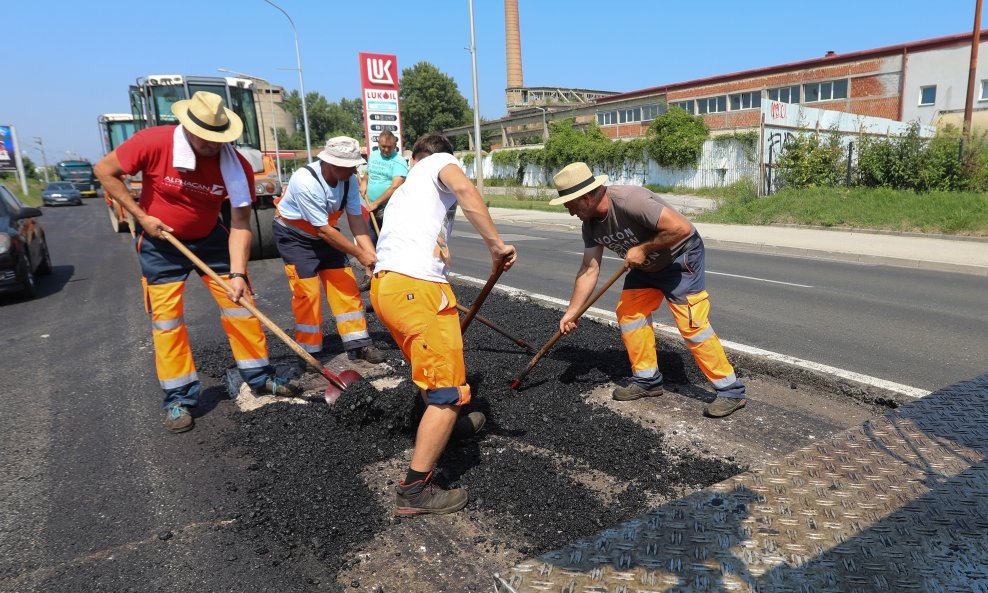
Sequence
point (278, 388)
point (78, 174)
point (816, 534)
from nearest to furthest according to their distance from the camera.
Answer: point (816, 534), point (278, 388), point (78, 174)

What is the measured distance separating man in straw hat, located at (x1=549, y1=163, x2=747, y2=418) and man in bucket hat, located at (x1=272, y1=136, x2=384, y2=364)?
5.49 feet

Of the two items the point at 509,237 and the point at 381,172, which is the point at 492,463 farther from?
the point at 509,237

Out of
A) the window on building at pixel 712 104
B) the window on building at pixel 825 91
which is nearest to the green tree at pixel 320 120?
the window on building at pixel 712 104

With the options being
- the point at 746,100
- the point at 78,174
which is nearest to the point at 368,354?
the point at 746,100

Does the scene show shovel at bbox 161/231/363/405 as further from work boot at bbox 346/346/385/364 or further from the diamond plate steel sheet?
the diamond plate steel sheet

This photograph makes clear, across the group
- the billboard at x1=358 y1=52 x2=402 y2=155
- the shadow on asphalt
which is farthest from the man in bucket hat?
the billboard at x1=358 y1=52 x2=402 y2=155

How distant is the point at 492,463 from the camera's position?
3262 mm

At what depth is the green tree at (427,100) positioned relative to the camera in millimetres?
66750

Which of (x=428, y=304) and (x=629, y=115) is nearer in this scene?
(x=428, y=304)

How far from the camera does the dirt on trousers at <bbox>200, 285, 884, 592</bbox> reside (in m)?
2.56

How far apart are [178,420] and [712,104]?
126ft

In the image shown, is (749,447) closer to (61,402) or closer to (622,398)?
(622,398)

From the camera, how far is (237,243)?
4047 mm

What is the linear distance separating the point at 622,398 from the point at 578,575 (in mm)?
2166
